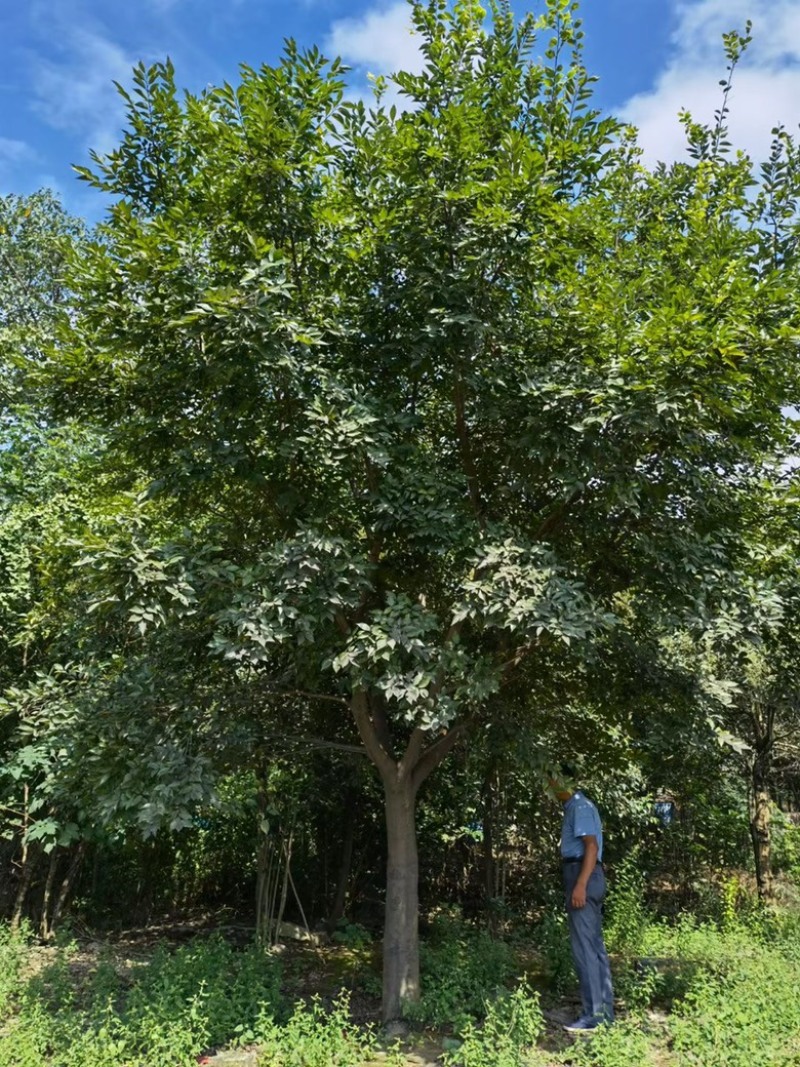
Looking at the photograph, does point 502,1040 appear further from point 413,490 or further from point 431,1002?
point 413,490

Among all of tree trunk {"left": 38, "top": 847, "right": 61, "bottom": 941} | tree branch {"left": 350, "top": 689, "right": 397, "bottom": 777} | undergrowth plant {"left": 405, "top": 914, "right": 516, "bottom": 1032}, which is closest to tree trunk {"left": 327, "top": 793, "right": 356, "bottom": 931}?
undergrowth plant {"left": 405, "top": 914, "right": 516, "bottom": 1032}

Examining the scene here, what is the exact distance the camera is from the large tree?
486 centimetres

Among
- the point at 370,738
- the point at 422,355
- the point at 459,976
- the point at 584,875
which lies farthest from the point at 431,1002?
the point at 422,355

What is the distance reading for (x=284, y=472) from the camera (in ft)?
18.9

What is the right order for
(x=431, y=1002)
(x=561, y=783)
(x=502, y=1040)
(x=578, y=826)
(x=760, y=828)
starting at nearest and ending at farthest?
1. (x=502, y=1040)
2. (x=431, y=1002)
3. (x=578, y=826)
4. (x=561, y=783)
5. (x=760, y=828)

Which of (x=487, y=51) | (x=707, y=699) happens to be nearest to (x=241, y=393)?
(x=487, y=51)

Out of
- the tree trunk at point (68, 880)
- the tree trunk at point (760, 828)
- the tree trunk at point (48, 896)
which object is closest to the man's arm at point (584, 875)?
the tree trunk at point (760, 828)

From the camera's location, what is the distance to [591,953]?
555 centimetres

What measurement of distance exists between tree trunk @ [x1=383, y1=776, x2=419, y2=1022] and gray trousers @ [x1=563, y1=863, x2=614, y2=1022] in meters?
1.16

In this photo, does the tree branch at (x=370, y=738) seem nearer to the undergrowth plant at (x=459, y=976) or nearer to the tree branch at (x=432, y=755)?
the tree branch at (x=432, y=755)

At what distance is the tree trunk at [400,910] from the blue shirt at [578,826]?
1.16m

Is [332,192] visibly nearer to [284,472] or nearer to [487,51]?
[487,51]

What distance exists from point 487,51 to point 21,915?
9.01 metres

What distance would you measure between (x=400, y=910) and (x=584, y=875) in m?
1.39
